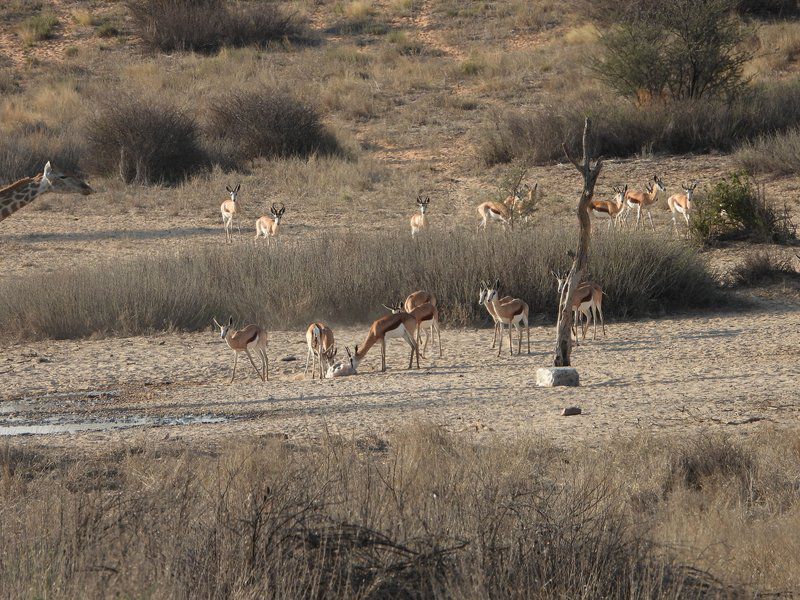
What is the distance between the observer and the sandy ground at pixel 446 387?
9.34 metres

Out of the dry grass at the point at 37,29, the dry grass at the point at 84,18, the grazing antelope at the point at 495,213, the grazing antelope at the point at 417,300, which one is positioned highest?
the dry grass at the point at 84,18

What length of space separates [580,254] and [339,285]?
513 centimetres

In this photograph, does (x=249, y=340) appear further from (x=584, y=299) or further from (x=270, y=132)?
(x=270, y=132)

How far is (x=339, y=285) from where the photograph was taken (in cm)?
1538

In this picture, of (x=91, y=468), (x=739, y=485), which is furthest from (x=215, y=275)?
(x=739, y=485)

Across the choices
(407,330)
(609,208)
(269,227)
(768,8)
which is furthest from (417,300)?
(768,8)

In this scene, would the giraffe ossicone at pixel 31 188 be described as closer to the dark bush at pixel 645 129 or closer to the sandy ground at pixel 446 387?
the sandy ground at pixel 446 387

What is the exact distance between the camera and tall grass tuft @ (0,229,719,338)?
14.7 metres

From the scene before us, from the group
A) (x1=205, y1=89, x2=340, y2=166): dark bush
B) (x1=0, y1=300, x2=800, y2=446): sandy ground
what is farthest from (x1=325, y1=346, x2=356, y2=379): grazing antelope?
(x1=205, y1=89, x2=340, y2=166): dark bush

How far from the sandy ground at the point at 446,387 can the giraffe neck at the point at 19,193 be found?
8.17 feet

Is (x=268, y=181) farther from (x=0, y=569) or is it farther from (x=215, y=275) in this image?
(x=0, y=569)

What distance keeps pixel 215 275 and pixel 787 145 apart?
13.5 metres

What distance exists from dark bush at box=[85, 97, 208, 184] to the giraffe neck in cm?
983

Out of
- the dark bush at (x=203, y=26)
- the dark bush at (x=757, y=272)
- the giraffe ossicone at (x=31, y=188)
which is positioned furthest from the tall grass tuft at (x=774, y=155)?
the dark bush at (x=203, y=26)
